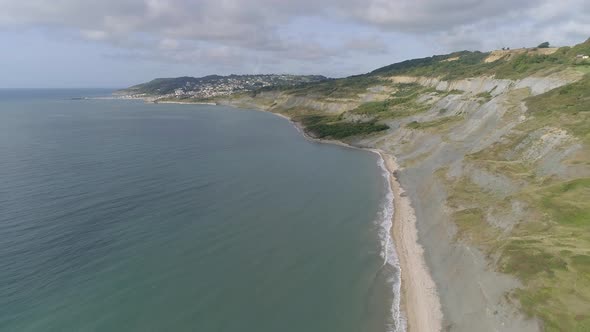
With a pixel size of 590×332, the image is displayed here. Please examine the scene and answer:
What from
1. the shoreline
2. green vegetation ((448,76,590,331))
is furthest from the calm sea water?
green vegetation ((448,76,590,331))

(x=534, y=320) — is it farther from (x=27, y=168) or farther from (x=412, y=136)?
(x=27, y=168)

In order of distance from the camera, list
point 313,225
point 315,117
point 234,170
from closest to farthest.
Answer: point 313,225 → point 234,170 → point 315,117

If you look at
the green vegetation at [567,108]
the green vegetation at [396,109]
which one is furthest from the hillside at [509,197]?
the green vegetation at [396,109]

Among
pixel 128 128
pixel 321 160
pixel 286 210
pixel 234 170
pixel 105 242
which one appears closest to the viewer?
pixel 105 242

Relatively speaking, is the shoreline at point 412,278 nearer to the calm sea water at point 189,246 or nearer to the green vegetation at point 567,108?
the calm sea water at point 189,246

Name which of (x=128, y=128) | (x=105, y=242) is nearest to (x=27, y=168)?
(x=105, y=242)

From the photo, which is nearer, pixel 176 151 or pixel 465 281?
pixel 465 281

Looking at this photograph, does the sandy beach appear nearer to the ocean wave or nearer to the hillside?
the ocean wave
